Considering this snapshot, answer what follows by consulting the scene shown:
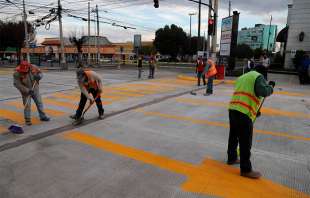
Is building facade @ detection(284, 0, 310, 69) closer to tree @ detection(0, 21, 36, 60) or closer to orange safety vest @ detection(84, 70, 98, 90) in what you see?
orange safety vest @ detection(84, 70, 98, 90)

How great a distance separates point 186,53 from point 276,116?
6034cm

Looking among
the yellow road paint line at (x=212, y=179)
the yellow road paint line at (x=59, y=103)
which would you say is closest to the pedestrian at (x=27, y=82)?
A: the yellow road paint line at (x=59, y=103)

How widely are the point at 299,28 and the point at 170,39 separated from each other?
122ft

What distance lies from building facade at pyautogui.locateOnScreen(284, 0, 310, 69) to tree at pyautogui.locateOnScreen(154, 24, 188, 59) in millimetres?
36384

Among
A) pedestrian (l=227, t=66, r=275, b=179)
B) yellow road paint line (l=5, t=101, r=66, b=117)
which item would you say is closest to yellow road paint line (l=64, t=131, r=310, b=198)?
pedestrian (l=227, t=66, r=275, b=179)

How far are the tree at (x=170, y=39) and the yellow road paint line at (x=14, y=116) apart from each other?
54645 millimetres

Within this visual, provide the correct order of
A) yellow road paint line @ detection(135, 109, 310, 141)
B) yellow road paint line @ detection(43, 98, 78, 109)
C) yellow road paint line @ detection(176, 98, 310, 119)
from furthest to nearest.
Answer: yellow road paint line @ detection(43, 98, 78, 109) < yellow road paint line @ detection(176, 98, 310, 119) < yellow road paint line @ detection(135, 109, 310, 141)

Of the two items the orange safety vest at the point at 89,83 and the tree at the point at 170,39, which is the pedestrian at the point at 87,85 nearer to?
the orange safety vest at the point at 89,83

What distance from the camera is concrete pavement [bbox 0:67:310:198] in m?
3.65

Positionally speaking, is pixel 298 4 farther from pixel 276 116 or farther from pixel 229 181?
pixel 229 181

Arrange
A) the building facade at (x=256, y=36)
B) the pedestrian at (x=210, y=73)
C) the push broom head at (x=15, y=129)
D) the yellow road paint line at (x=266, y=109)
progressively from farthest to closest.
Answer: the building facade at (x=256, y=36) → the pedestrian at (x=210, y=73) → the yellow road paint line at (x=266, y=109) → the push broom head at (x=15, y=129)

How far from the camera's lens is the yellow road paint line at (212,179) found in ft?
11.7

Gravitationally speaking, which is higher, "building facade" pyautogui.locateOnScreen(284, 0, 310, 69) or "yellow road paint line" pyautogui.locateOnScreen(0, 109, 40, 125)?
"building facade" pyautogui.locateOnScreen(284, 0, 310, 69)

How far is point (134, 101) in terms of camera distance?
32.5 feet
